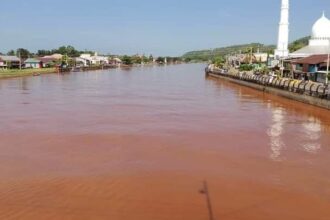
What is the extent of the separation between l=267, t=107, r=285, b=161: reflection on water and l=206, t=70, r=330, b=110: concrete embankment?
8.25 ft

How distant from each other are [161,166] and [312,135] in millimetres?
9302

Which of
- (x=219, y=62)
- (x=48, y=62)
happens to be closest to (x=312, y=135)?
(x=219, y=62)

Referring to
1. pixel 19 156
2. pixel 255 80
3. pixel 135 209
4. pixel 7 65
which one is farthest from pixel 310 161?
pixel 7 65

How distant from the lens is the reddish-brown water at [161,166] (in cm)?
991

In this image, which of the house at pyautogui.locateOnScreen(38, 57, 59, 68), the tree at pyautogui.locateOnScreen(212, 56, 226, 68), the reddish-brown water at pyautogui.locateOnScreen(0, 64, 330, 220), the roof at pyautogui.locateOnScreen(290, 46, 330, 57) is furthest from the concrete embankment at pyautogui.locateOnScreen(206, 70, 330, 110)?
the house at pyautogui.locateOnScreen(38, 57, 59, 68)

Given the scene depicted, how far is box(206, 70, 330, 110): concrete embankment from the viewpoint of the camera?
2856 centimetres

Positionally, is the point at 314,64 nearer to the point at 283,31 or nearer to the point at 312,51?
the point at 312,51

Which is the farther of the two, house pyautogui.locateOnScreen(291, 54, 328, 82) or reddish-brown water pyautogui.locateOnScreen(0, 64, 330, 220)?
house pyautogui.locateOnScreen(291, 54, 328, 82)

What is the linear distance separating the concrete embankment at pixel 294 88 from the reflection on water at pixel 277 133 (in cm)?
251

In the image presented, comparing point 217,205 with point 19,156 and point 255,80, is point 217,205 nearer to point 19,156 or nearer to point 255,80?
point 19,156

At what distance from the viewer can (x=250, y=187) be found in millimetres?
11547

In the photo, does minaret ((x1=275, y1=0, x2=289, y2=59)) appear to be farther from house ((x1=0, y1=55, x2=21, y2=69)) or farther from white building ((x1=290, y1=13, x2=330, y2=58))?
house ((x1=0, y1=55, x2=21, y2=69))

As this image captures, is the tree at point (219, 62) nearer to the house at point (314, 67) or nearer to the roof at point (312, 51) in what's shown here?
the roof at point (312, 51)

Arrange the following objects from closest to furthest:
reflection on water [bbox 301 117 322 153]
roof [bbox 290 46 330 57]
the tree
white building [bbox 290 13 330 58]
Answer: reflection on water [bbox 301 117 322 153] → roof [bbox 290 46 330 57] → white building [bbox 290 13 330 58] → the tree
